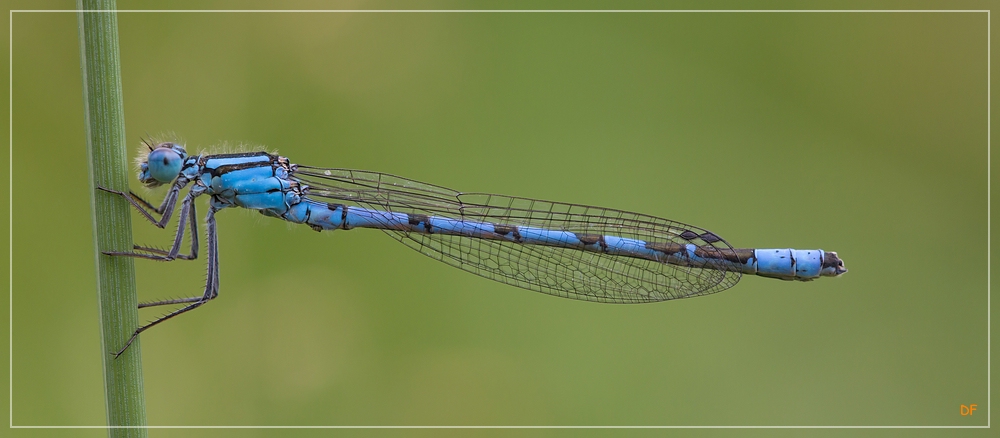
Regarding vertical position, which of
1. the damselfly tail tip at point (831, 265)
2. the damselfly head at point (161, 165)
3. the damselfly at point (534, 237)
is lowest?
the damselfly tail tip at point (831, 265)

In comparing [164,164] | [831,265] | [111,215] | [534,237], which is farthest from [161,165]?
[831,265]

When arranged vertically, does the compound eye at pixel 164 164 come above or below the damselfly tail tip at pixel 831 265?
above

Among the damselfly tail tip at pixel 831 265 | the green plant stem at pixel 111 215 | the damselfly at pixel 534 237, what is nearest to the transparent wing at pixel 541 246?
the damselfly at pixel 534 237

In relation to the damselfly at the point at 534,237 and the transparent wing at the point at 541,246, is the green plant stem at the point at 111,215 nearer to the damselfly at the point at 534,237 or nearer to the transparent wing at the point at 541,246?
the damselfly at the point at 534,237

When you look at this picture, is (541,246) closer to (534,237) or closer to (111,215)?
(534,237)

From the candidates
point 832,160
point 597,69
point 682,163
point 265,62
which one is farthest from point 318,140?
point 832,160

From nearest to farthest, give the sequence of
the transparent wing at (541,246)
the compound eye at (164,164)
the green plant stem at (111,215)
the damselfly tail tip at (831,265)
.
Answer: the green plant stem at (111,215) < the compound eye at (164,164) < the damselfly tail tip at (831,265) < the transparent wing at (541,246)

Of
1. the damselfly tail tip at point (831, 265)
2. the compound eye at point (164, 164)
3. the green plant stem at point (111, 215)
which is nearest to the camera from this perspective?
the green plant stem at point (111, 215)

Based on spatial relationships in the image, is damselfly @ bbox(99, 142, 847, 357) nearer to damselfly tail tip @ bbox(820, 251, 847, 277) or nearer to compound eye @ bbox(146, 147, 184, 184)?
damselfly tail tip @ bbox(820, 251, 847, 277)
